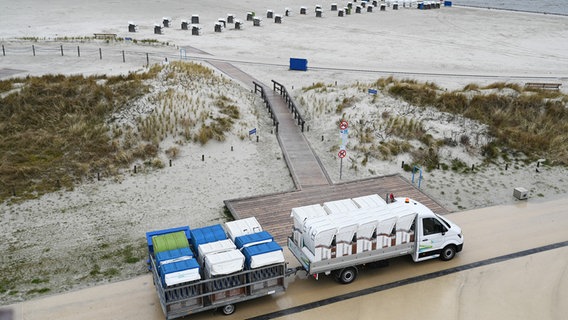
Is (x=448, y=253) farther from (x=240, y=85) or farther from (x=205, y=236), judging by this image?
(x=240, y=85)

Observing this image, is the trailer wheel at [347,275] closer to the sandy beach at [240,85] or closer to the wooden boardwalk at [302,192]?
the wooden boardwalk at [302,192]

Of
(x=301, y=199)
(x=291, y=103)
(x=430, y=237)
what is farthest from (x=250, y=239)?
(x=291, y=103)

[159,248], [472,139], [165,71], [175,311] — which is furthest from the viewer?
[165,71]

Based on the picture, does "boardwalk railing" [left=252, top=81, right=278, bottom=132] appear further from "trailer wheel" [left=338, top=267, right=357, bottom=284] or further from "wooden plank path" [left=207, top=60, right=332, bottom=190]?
"trailer wheel" [left=338, top=267, right=357, bottom=284]

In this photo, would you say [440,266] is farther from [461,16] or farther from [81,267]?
[461,16]

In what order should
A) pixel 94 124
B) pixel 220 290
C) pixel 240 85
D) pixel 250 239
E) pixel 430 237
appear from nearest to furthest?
pixel 220 290
pixel 250 239
pixel 430 237
pixel 94 124
pixel 240 85

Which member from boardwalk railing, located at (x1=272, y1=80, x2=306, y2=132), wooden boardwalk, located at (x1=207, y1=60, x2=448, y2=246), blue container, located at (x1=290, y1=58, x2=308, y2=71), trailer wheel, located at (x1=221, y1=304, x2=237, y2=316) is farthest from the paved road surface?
blue container, located at (x1=290, y1=58, x2=308, y2=71)

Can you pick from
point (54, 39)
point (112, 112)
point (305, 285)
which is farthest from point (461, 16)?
point (305, 285)
